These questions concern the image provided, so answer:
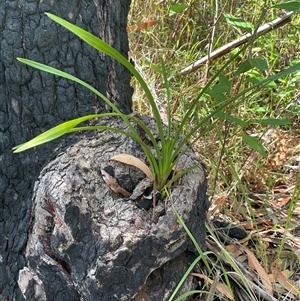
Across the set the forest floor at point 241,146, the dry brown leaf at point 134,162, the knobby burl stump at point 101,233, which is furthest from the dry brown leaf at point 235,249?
the dry brown leaf at point 134,162

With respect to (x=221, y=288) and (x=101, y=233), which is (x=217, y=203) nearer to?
(x=221, y=288)

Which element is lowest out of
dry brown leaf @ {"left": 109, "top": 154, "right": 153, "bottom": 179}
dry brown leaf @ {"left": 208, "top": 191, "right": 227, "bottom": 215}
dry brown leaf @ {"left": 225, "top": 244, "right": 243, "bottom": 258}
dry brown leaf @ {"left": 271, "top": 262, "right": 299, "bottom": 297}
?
dry brown leaf @ {"left": 271, "top": 262, "right": 299, "bottom": 297}

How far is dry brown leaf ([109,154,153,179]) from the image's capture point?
1102mm

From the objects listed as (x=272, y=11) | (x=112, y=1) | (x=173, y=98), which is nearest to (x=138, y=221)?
(x=112, y=1)

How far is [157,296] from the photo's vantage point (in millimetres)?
1052

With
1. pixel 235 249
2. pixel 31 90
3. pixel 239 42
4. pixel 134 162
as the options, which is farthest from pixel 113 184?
pixel 239 42

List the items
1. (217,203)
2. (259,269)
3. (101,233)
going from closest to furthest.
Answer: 1. (101,233)
2. (259,269)
3. (217,203)

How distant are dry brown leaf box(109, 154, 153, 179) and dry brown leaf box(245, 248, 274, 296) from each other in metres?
0.45

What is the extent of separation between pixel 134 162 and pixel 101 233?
189mm

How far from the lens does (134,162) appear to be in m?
1.11

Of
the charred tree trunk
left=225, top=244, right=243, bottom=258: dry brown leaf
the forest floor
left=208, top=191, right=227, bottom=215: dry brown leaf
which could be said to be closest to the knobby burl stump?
the charred tree trunk

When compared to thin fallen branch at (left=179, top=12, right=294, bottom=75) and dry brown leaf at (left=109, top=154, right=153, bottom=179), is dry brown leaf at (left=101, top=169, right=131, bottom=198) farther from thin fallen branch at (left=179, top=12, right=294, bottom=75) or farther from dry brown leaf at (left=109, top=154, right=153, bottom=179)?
thin fallen branch at (left=179, top=12, right=294, bottom=75)

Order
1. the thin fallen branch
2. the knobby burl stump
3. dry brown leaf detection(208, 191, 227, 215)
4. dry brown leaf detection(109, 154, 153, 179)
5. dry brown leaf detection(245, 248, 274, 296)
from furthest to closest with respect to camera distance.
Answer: dry brown leaf detection(208, 191, 227, 215) → the thin fallen branch → dry brown leaf detection(245, 248, 274, 296) → dry brown leaf detection(109, 154, 153, 179) → the knobby burl stump

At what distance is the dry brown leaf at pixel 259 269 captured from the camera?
1271mm
